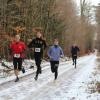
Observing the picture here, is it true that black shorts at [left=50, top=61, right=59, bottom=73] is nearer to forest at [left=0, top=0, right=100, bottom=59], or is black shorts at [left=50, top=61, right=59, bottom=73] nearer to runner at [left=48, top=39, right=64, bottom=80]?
runner at [left=48, top=39, right=64, bottom=80]

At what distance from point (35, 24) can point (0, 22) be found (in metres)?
9.57

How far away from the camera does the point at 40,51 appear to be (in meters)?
14.5

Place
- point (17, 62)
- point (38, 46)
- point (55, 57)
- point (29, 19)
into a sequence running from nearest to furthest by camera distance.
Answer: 1. point (17, 62)
2. point (38, 46)
3. point (55, 57)
4. point (29, 19)

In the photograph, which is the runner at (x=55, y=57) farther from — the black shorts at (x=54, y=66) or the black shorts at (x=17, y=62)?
the black shorts at (x=17, y=62)

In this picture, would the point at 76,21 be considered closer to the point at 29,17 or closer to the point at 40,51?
the point at 29,17

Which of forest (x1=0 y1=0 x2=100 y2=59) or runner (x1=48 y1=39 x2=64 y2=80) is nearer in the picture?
runner (x1=48 y1=39 x2=64 y2=80)

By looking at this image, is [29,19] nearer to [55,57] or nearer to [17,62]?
[55,57]

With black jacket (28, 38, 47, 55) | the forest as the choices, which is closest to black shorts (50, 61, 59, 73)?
black jacket (28, 38, 47, 55)

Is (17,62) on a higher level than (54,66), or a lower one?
higher

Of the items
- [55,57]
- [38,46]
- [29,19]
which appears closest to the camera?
[38,46]

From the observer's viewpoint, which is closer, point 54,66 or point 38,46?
point 38,46

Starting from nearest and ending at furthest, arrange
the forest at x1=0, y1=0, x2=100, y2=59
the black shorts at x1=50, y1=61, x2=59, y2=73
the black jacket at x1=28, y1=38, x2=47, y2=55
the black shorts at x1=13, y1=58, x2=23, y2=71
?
the black shorts at x1=13, y1=58, x2=23, y2=71 < the black jacket at x1=28, y1=38, x2=47, y2=55 < the black shorts at x1=50, y1=61, x2=59, y2=73 < the forest at x1=0, y1=0, x2=100, y2=59

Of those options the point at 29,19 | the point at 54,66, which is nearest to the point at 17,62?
the point at 54,66

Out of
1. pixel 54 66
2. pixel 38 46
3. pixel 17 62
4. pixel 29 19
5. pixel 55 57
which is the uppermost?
pixel 29 19
